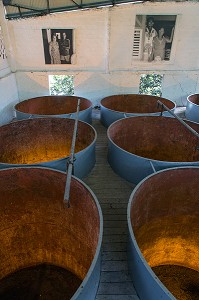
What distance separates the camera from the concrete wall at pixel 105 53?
9.93 metres

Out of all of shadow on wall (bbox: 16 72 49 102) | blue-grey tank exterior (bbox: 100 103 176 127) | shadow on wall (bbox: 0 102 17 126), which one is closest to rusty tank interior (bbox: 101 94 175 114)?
blue-grey tank exterior (bbox: 100 103 176 127)

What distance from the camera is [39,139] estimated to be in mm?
7812

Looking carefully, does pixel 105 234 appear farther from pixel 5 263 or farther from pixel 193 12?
pixel 193 12

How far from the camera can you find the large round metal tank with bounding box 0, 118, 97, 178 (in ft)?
23.4

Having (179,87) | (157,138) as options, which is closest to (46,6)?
(157,138)

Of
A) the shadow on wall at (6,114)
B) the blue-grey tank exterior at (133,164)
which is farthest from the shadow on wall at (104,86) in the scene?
the blue-grey tank exterior at (133,164)

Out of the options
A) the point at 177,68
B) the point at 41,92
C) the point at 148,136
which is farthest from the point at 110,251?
the point at 177,68

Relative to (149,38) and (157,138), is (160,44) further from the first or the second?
(157,138)

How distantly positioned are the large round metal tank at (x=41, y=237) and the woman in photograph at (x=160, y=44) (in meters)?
8.66

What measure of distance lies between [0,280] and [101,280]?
10.7ft

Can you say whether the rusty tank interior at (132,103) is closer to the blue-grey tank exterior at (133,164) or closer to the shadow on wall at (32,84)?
the shadow on wall at (32,84)

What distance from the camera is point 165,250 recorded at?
6.08 meters

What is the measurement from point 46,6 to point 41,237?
8.76 metres

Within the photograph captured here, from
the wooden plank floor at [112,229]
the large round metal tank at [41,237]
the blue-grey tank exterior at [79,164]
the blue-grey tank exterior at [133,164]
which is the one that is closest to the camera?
the wooden plank floor at [112,229]
